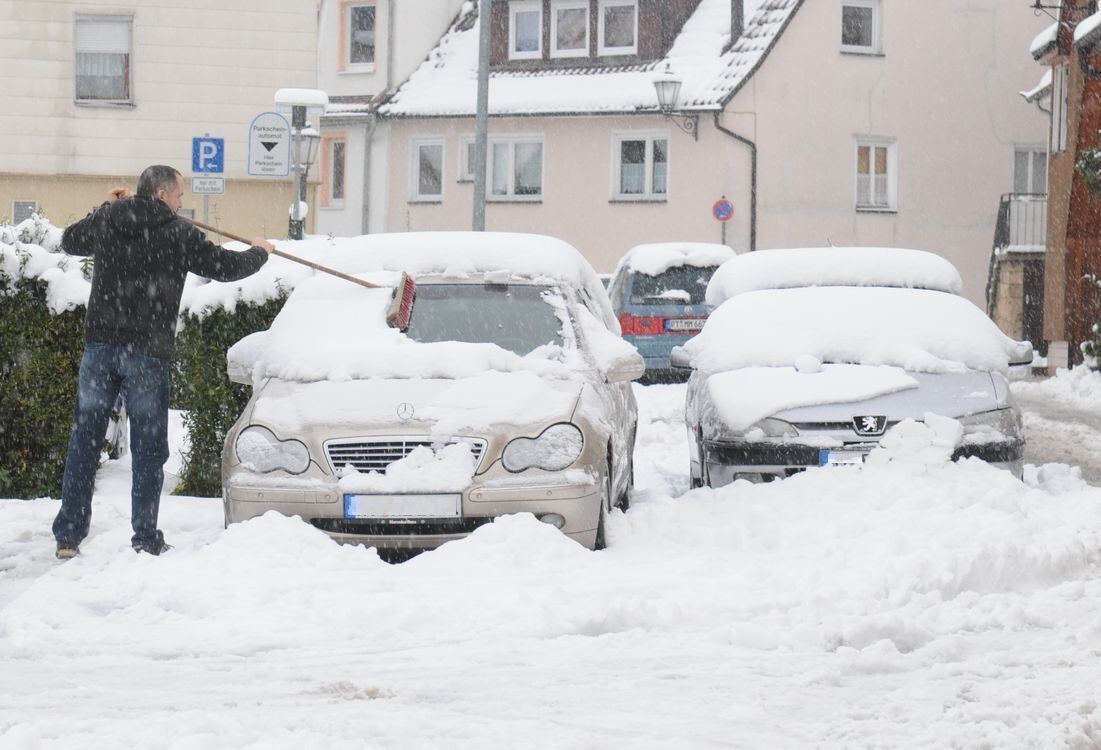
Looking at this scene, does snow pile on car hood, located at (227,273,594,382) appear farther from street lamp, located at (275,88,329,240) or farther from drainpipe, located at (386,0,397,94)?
drainpipe, located at (386,0,397,94)

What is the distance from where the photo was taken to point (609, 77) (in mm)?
38750

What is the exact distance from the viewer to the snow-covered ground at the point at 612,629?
16.8 ft

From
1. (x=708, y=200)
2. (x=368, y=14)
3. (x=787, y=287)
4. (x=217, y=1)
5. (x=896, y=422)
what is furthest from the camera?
(x=368, y=14)

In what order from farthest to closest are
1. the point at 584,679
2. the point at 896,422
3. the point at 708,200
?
the point at 708,200
the point at 896,422
the point at 584,679

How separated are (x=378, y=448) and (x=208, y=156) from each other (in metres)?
10.7

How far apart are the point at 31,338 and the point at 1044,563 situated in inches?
215

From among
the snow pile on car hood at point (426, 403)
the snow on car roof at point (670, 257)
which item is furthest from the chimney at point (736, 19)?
the snow pile on car hood at point (426, 403)

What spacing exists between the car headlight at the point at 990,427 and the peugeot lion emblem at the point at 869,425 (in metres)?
0.42

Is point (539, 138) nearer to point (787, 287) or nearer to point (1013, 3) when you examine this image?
point (1013, 3)

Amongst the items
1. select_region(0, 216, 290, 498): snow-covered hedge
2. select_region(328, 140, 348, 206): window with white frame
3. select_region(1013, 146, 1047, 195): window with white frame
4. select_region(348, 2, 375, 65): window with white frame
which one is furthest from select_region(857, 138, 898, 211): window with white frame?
select_region(0, 216, 290, 498): snow-covered hedge

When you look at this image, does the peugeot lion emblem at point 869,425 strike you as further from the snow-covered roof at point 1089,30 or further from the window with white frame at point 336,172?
the window with white frame at point 336,172

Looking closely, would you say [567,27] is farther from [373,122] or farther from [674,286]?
[674,286]

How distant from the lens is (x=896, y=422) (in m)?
9.43

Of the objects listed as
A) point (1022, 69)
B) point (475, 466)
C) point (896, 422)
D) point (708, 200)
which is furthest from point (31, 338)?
point (1022, 69)
